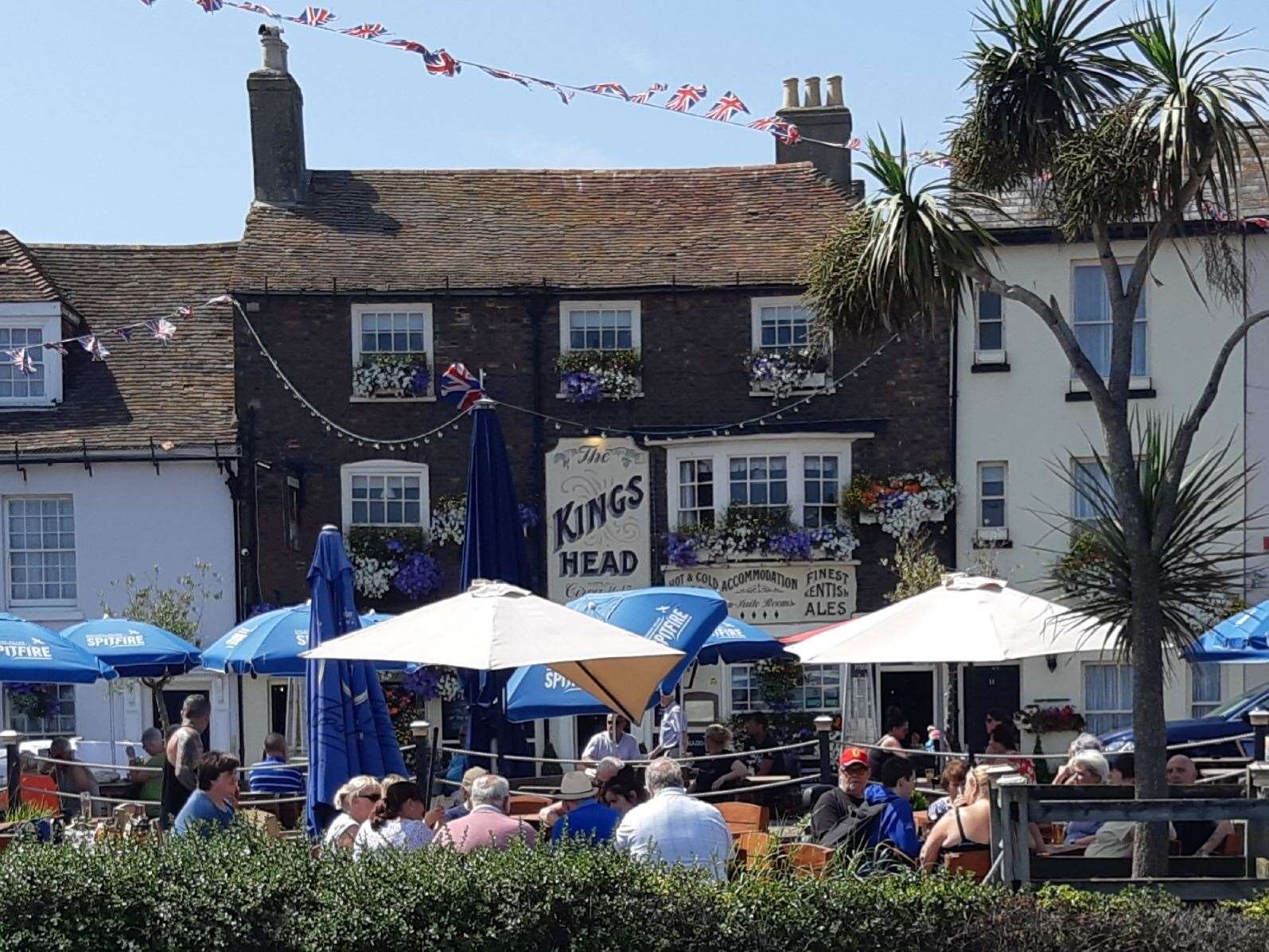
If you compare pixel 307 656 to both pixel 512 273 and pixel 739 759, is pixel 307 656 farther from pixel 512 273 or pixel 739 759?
pixel 512 273

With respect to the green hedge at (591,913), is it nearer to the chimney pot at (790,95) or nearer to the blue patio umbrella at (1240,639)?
the blue patio umbrella at (1240,639)

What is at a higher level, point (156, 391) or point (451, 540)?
point (156, 391)

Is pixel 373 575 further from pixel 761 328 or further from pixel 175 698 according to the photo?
pixel 761 328

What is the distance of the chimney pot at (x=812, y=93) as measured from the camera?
28.0 metres

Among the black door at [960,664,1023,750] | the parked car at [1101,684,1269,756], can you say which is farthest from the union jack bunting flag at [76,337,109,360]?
the parked car at [1101,684,1269,756]

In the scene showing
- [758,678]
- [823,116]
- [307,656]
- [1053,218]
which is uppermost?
[823,116]

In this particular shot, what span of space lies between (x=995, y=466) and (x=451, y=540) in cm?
806

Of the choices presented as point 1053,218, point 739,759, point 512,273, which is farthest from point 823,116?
point 1053,218

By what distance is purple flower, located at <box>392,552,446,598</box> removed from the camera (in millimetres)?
25766

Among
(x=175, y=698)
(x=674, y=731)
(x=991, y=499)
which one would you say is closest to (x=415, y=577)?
(x=175, y=698)

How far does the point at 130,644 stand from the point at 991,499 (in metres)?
12.8

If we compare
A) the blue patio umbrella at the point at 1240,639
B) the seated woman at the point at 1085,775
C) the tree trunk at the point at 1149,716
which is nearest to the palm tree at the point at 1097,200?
the tree trunk at the point at 1149,716

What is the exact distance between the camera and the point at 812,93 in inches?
1107

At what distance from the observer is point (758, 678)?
2584 centimetres
